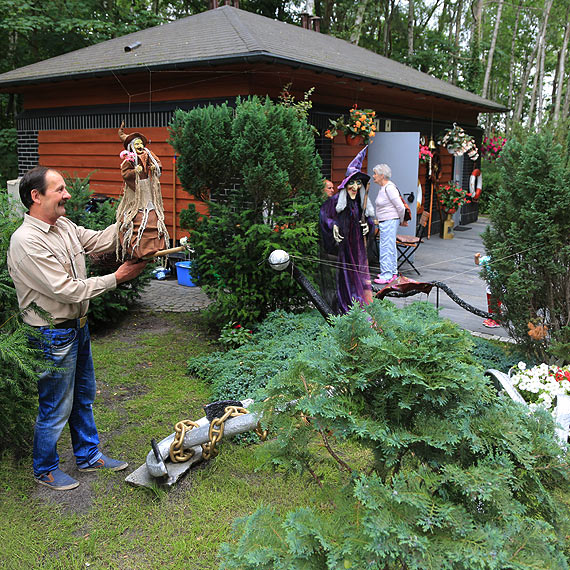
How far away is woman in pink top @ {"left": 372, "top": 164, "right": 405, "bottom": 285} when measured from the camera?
929 centimetres

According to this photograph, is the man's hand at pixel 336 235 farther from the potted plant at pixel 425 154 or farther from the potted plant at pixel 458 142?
the potted plant at pixel 458 142

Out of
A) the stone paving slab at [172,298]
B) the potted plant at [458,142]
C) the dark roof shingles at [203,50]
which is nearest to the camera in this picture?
the stone paving slab at [172,298]

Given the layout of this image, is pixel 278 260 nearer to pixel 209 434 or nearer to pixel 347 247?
pixel 347 247

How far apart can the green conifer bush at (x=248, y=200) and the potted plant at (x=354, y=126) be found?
11.9ft

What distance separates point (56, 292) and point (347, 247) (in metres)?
3.82

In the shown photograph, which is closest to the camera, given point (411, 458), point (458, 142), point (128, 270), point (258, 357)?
point (411, 458)

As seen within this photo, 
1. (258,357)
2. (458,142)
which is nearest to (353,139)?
(458,142)

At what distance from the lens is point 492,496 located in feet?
6.08

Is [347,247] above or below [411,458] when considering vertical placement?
above

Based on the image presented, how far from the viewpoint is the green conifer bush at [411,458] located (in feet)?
5.84

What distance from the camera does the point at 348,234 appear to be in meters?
6.45

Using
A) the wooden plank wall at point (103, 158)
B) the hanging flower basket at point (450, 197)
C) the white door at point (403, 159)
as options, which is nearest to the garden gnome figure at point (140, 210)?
the wooden plank wall at point (103, 158)

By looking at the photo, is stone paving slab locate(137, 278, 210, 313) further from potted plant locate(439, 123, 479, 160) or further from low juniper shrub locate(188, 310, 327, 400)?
potted plant locate(439, 123, 479, 160)

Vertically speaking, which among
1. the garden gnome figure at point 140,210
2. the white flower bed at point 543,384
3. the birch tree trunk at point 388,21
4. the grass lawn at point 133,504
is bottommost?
the grass lawn at point 133,504
